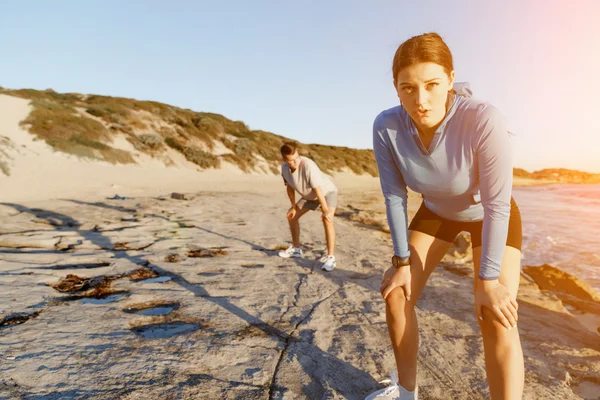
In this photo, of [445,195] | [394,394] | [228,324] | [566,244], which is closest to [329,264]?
[228,324]

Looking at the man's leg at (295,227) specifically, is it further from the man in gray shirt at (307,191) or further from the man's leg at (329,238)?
the man's leg at (329,238)

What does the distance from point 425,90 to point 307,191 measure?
3.20 meters

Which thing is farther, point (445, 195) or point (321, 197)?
point (321, 197)

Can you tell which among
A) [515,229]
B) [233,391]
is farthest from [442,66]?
[233,391]

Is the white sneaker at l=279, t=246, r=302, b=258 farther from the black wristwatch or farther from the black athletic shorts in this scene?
the black wristwatch

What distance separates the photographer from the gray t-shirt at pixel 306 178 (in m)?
4.60

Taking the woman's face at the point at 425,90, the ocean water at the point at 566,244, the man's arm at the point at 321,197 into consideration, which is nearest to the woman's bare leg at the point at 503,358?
the woman's face at the point at 425,90

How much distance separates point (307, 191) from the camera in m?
4.75

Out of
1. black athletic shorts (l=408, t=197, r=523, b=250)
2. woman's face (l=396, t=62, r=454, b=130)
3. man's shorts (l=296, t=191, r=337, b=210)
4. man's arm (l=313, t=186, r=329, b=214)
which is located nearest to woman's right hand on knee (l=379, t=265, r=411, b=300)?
black athletic shorts (l=408, t=197, r=523, b=250)

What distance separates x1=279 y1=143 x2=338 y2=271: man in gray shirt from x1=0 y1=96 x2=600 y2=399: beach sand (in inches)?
9.2

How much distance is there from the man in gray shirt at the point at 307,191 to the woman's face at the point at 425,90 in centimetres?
283

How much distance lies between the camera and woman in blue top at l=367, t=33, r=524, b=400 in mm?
1564

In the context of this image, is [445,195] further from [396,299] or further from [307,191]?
[307,191]

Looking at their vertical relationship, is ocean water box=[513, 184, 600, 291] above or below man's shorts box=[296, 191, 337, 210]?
below
